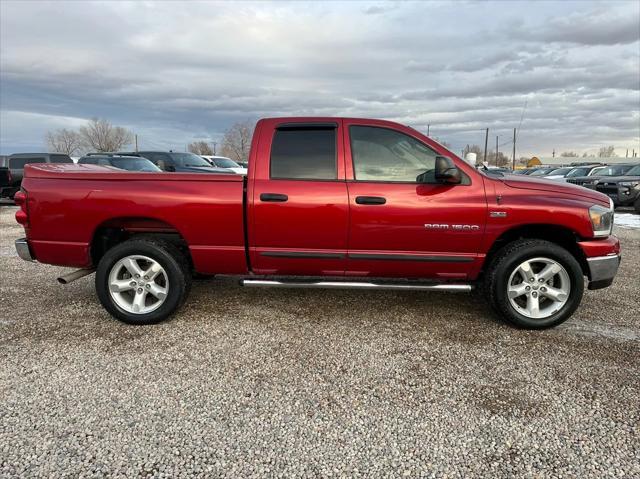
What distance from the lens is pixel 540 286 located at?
3.81 meters

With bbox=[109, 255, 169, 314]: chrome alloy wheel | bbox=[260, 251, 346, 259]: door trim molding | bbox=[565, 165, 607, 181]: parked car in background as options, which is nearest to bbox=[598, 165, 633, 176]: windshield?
bbox=[565, 165, 607, 181]: parked car in background

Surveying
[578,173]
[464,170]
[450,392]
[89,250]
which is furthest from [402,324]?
[578,173]

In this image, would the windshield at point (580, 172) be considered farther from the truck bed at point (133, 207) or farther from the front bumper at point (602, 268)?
the truck bed at point (133, 207)

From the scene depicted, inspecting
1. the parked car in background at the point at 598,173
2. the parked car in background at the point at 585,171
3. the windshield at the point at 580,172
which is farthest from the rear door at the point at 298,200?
the windshield at the point at 580,172

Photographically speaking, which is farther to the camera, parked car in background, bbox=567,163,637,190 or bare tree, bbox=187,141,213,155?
bare tree, bbox=187,141,213,155

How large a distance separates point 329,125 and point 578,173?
18.5 meters

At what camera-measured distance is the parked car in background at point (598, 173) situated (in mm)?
15183

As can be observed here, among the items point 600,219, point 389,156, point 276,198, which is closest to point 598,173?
point 600,219

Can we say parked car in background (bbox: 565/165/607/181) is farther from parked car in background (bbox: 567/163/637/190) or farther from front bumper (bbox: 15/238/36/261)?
front bumper (bbox: 15/238/36/261)

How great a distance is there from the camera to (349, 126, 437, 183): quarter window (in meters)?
3.80

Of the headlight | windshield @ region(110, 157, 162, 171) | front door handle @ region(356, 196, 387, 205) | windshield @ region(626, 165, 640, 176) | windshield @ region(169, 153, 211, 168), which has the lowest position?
the headlight

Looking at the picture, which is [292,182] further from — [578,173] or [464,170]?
[578,173]

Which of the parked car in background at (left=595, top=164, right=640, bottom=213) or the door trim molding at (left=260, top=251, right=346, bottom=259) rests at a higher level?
the parked car in background at (left=595, top=164, right=640, bottom=213)

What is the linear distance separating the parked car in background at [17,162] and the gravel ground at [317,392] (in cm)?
1188
